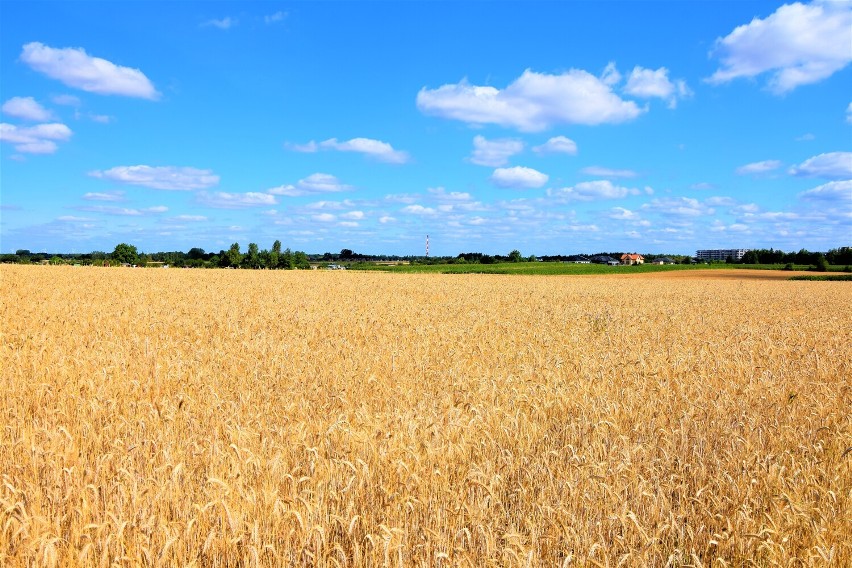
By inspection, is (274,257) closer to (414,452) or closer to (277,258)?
(277,258)

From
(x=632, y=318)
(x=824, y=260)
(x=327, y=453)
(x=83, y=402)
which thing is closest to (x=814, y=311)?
(x=632, y=318)

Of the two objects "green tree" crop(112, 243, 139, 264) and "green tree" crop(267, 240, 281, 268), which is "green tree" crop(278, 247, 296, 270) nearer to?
"green tree" crop(267, 240, 281, 268)

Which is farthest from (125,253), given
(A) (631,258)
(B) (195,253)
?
(A) (631,258)

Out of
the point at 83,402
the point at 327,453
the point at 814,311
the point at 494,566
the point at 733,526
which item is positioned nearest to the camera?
the point at 494,566

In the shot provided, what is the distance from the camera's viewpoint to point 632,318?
55.5 feet

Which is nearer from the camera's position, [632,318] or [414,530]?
[414,530]

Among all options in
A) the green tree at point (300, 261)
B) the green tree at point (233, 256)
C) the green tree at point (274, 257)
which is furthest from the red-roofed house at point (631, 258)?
the green tree at point (233, 256)

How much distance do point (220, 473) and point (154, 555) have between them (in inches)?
38.9

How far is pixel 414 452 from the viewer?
14.9 ft

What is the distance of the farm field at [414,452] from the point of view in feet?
11.1

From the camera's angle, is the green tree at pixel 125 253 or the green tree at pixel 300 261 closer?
the green tree at pixel 125 253

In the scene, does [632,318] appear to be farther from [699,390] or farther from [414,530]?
[414,530]

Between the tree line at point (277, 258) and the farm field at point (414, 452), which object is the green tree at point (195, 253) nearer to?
the tree line at point (277, 258)

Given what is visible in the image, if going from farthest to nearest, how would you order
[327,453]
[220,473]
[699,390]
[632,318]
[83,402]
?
[632,318] → [699,390] → [83,402] → [327,453] → [220,473]
